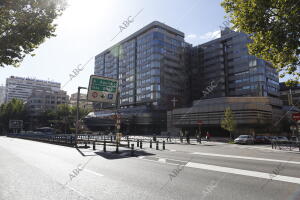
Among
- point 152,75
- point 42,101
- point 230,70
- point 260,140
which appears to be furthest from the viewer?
point 42,101

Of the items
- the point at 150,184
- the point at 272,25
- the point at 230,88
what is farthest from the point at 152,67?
the point at 150,184

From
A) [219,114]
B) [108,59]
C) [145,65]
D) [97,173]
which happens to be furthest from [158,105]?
[97,173]

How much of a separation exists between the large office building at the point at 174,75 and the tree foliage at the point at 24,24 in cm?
5160

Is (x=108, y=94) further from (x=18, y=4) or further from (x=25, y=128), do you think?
(x=25, y=128)

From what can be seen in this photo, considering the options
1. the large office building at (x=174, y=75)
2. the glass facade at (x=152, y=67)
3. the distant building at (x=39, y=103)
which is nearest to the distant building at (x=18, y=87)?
the distant building at (x=39, y=103)

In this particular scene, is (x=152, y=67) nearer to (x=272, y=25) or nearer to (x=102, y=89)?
(x=102, y=89)

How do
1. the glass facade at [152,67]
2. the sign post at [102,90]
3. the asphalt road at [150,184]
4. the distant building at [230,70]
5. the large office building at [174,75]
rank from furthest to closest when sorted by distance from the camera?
the glass facade at [152,67], the large office building at [174,75], the distant building at [230,70], the sign post at [102,90], the asphalt road at [150,184]

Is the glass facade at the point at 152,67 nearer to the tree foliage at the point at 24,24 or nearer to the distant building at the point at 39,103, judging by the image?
the distant building at the point at 39,103

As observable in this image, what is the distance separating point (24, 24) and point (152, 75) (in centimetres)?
7431

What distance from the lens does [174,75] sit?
92.7m

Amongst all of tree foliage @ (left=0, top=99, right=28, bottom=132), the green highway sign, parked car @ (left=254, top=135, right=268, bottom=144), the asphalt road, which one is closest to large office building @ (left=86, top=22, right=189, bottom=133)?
tree foliage @ (left=0, top=99, right=28, bottom=132)

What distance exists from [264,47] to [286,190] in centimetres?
1109

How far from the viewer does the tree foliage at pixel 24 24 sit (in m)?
12.3

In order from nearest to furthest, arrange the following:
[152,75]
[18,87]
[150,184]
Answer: [150,184]
[152,75]
[18,87]
